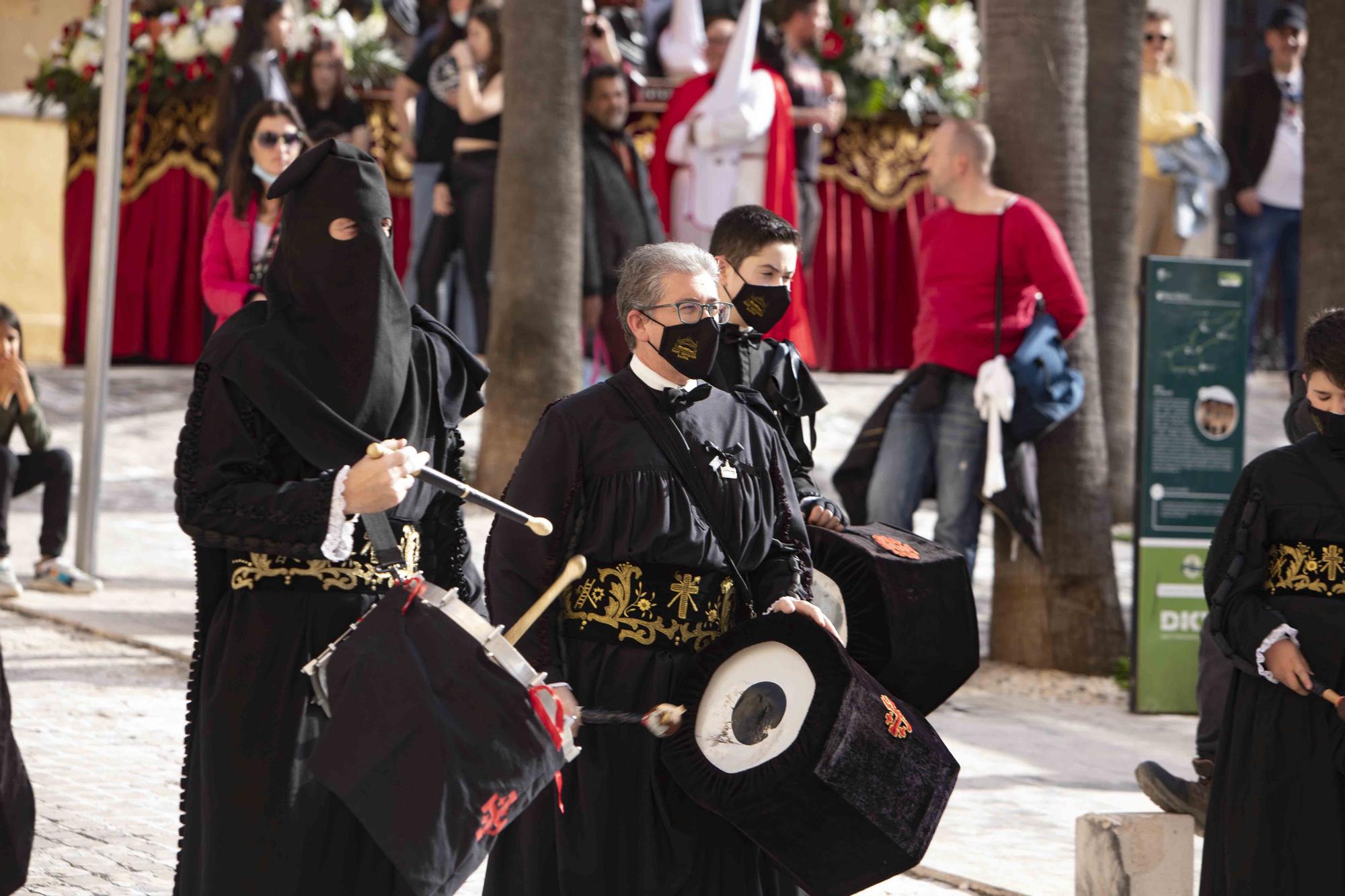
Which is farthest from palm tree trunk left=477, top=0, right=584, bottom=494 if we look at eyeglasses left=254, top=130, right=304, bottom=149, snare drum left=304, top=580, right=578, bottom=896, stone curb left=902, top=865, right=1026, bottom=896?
snare drum left=304, top=580, right=578, bottom=896

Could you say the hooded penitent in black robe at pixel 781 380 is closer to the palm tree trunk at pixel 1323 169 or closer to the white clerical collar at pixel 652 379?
Result: the white clerical collar at pixel 652 379

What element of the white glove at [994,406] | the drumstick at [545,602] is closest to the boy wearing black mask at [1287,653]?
the drumstick at [545,602]

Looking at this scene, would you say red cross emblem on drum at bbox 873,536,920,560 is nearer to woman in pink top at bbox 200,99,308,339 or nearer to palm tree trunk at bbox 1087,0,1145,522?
woman in pink top at bbox 200,99,308,339

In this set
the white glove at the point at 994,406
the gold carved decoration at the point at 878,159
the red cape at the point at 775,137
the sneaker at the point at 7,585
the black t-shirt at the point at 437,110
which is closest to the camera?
the white glove at the point at 994,406

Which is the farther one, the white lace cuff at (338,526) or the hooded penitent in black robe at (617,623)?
the hooded penitent in black robe at (617,623)

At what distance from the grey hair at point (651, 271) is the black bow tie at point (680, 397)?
6.2 inches

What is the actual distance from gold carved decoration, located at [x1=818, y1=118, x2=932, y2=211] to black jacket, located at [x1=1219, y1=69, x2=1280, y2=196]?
8.55 feet

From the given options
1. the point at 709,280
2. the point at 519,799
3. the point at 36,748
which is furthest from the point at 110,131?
the point at 519,799

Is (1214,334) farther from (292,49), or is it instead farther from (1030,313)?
(292,49)

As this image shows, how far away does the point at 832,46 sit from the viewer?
14195mm

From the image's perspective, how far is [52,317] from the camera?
16.9 metres

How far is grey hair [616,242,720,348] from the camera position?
4.38 m

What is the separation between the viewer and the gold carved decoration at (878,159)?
14.5 metres

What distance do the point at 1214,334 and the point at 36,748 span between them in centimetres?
513
